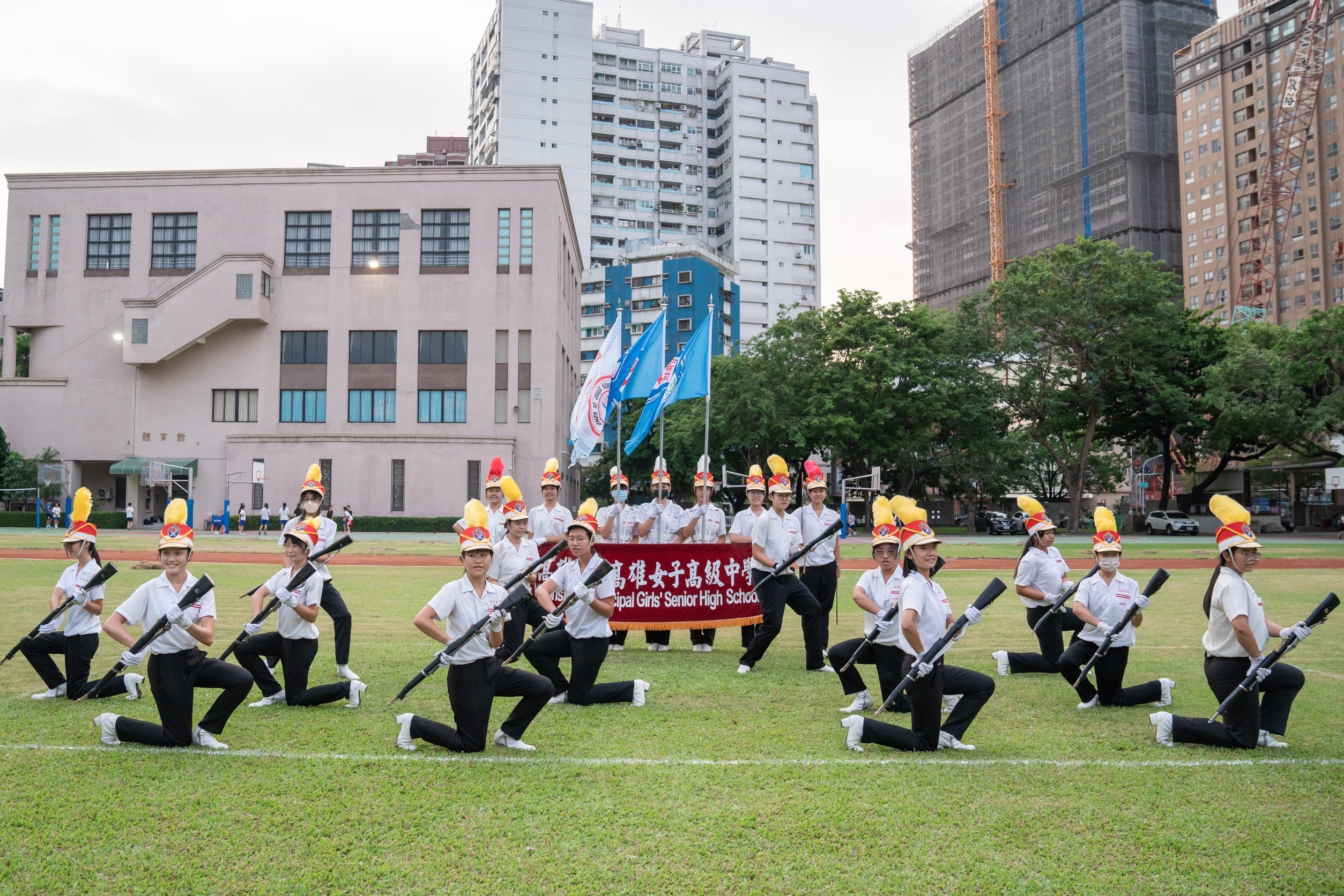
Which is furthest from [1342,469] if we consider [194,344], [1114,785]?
[194,344]

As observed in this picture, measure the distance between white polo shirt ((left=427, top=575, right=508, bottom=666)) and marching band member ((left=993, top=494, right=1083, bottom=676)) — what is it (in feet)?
19.8

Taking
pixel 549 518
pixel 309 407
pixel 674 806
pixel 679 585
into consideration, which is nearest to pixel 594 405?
pixel 549 518

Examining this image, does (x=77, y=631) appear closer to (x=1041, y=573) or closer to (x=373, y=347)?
(x=1041, y=573)

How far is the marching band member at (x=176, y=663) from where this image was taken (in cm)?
687

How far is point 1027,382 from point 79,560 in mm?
48821

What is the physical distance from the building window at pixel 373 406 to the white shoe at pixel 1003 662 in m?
45.9

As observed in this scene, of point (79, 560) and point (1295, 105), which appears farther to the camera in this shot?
point (1295, 105)

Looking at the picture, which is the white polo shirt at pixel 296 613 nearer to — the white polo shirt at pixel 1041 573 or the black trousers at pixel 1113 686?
the black trousers at pixel 1113 686

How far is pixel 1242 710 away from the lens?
23.8ft

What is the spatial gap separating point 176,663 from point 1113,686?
8.15 m

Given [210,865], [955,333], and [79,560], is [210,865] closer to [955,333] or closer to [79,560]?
[79,560]

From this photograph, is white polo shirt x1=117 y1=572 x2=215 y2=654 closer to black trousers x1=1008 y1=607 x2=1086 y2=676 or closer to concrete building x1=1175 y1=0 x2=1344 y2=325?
black trousers x1=1008 y1=607 x2=1086 y2=676

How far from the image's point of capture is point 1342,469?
44.0 meters

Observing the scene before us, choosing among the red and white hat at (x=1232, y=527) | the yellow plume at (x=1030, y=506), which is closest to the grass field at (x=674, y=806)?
the red and white hat at (x=1232, y=527)
